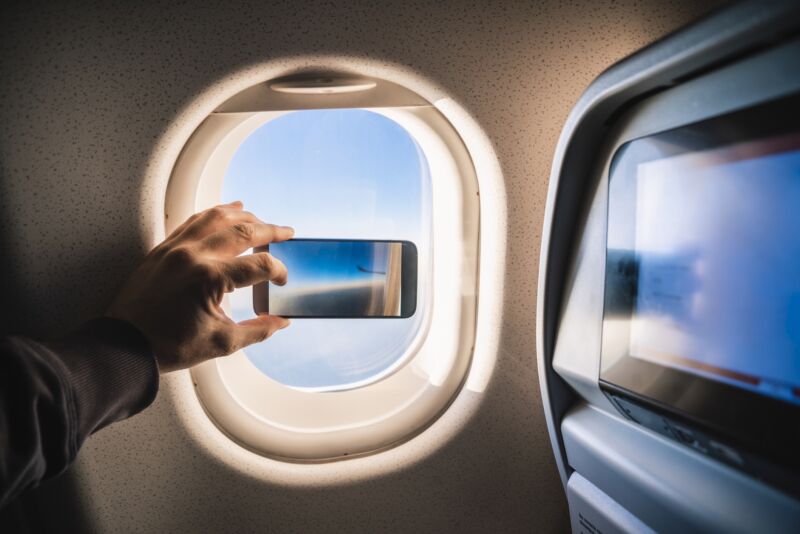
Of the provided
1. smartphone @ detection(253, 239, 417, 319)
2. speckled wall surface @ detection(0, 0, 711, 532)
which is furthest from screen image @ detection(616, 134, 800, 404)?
smartphone @ detection(253, 239, 417, 319)

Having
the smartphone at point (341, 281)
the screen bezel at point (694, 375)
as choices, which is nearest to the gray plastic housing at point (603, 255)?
the screen bezel at point (694, 375)

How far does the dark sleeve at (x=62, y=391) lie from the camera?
53 cm

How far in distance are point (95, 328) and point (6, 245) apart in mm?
300

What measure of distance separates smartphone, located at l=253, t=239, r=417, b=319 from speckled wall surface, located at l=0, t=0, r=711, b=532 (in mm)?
223

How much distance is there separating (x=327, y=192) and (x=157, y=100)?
0.41 meters

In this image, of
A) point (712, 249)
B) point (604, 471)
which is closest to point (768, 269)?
point (712, 249)

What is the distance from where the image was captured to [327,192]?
1.11m

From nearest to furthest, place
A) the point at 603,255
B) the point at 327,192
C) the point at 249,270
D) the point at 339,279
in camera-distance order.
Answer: the point at 603,255
the point at 249,270
the point at 339,279
the point at 327,192

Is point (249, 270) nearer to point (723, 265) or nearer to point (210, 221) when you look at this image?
point (210, 221)

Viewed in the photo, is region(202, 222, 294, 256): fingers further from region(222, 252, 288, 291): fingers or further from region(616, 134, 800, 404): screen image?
region(616, 134, 800, 404): screen image

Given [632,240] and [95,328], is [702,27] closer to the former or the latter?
[632,240]

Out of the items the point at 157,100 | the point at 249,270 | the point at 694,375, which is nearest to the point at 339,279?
the point at 249,270

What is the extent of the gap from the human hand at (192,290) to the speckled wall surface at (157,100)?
91 millimetres

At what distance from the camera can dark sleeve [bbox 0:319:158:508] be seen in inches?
20.7
